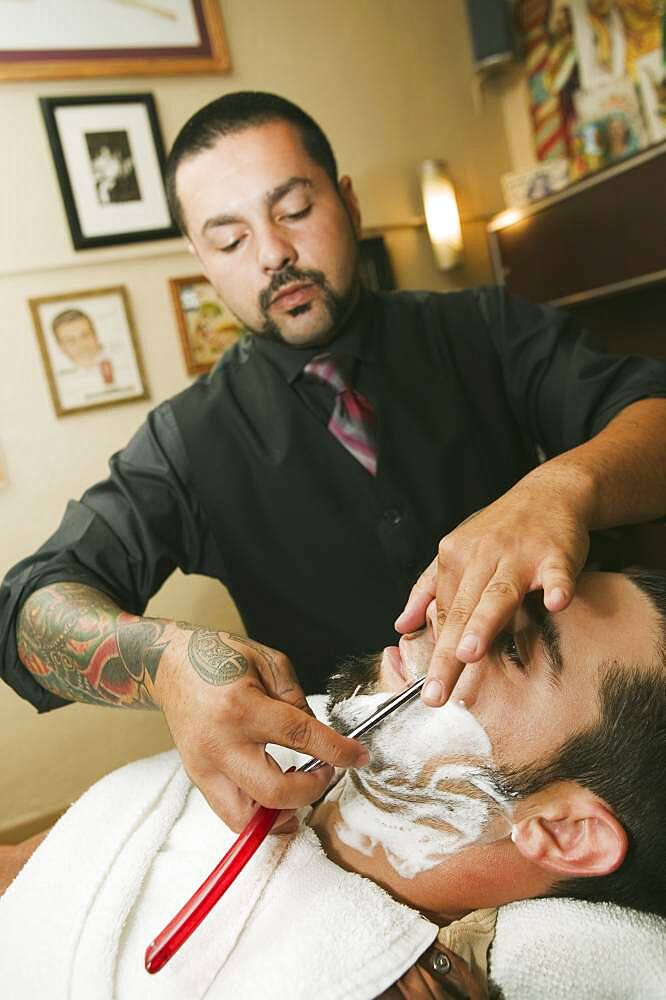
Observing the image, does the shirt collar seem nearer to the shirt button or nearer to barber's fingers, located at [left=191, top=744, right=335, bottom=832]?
the shirt button

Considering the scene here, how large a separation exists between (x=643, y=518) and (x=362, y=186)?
2.08 meters

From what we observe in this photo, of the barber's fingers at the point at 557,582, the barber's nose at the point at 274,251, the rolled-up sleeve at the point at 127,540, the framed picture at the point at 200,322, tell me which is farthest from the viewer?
the framed picture at the point at 200,322

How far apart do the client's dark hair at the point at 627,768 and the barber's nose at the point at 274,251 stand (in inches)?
35.0

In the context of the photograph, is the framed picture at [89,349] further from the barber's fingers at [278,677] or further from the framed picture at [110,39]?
the barber's fingers at [278,677]

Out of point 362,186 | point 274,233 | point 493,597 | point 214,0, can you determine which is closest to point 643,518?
point 493,597

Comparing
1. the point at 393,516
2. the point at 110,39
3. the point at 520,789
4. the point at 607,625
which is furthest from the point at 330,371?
the point at 110,39

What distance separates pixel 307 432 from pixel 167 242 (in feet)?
4.39

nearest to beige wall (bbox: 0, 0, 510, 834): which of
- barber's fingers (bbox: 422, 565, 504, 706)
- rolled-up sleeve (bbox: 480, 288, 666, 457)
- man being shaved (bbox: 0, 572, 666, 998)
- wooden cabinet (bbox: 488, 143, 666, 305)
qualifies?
wooden cabinet (bbox: 488, 143, 666, 305)

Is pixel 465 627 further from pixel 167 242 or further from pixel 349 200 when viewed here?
pixel 167 242

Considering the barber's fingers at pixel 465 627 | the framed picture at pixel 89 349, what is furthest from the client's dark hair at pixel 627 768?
the framed picture at pixel 89 349

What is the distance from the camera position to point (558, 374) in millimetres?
1487

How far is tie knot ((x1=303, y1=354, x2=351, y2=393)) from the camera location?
145 centimetres

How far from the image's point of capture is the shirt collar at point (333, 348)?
1465mm

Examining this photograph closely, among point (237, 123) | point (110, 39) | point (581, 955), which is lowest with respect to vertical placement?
point (581, 955)
